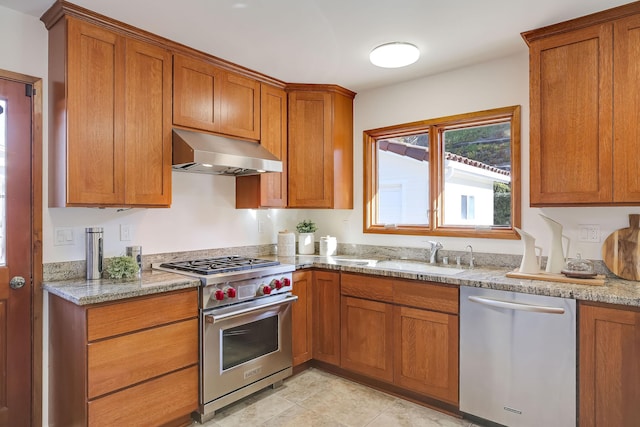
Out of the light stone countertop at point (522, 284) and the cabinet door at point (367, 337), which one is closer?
the light stone countertop at point (522, 284)

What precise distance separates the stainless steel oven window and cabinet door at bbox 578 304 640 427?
6.16 feet

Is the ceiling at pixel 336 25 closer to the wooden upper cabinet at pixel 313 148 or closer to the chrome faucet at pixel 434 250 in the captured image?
the wooden upper cabinet at pixel 313 148

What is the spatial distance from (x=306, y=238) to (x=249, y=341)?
1.25 meters

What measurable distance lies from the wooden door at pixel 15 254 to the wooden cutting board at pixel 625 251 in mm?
3459

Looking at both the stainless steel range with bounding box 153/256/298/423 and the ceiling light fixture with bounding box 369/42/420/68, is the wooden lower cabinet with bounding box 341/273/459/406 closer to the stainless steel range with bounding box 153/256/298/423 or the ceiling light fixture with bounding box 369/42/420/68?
the stainless steel range with bounding box 153/256/298/423

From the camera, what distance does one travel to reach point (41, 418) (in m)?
2.18

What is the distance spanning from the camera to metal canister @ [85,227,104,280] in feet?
7.45

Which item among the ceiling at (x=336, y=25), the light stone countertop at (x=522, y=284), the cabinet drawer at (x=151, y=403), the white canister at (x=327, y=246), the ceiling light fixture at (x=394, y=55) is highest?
the ceiling at (x=336, y=25)

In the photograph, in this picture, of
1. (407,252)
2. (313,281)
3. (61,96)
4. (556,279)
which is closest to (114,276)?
(61,96)

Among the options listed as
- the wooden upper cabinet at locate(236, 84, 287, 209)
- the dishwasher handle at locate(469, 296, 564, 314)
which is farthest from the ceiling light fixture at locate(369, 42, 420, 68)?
the dishwasher handle at locate(469, 296, 564, 314)

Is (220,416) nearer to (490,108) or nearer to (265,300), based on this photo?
(265,300)

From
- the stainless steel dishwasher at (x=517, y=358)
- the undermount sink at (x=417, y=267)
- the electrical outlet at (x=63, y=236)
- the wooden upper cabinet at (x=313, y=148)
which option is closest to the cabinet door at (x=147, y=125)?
the electrical outlet at (x=63, y=236)

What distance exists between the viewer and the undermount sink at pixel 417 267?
8.41ft

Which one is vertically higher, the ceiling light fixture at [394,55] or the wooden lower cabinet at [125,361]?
the ceiling light fixture at [394,55]
